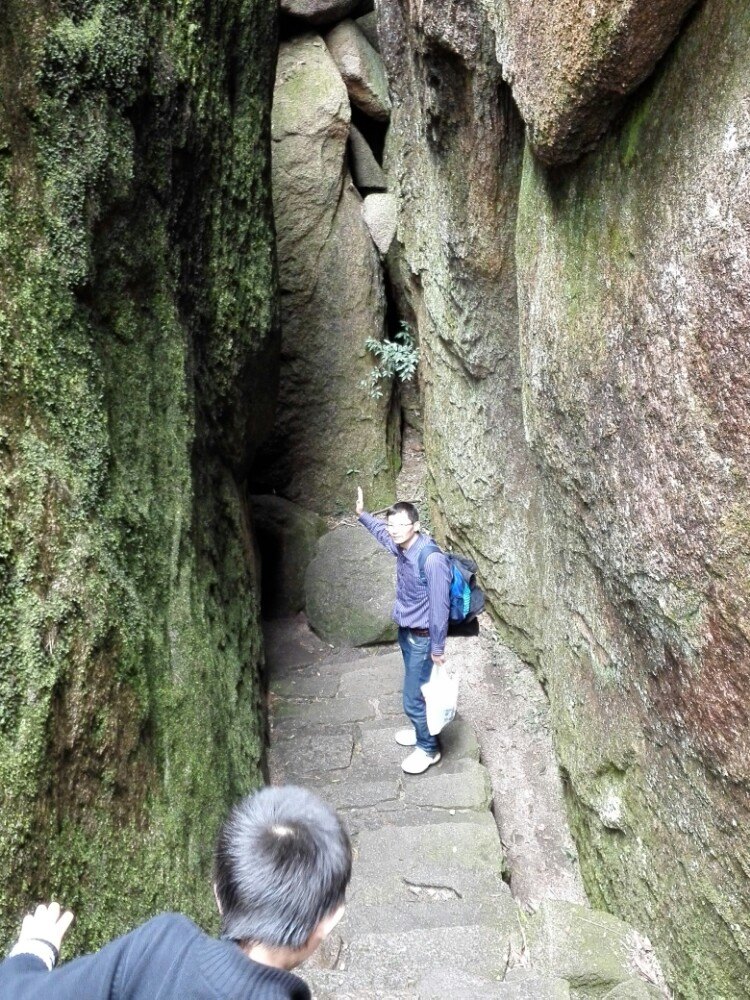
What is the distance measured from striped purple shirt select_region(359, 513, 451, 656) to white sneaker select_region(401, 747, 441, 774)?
93cm

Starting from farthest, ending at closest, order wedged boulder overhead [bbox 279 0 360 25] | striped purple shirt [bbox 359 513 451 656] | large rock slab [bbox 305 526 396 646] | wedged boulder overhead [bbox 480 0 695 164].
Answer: wedged boulder overhead [bbox 279 0 360 25] → large rock slab [bbox 305 526 396 646] → striped purple shirt [bbox 359 513 451 656] → wedged boulder overhead [bbox 480 0 695 164]

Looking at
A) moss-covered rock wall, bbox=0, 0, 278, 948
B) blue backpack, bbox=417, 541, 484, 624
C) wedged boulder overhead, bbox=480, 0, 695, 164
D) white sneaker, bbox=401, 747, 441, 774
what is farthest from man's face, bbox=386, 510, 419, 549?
wedged boulder overhead, bbox=480, 0, 695, 164

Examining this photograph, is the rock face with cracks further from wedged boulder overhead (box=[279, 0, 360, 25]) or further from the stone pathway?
wedged boulder overhead (box=[279, 0, 360, 25])

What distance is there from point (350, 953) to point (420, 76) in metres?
5.78

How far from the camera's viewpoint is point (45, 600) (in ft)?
7.81

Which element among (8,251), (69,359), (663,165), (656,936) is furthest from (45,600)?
(656,936)

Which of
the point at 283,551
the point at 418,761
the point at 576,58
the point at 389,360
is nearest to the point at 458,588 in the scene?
the point at 418,761

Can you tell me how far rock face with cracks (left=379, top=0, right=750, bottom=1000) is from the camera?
2414mm

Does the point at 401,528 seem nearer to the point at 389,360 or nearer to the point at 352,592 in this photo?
the point at 352,592

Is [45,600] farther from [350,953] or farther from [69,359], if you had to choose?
[350,953]

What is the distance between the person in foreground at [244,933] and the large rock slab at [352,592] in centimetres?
578

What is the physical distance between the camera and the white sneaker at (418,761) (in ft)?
16.2

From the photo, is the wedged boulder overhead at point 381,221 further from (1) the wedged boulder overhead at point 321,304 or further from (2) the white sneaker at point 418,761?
(2) the white sneaker at point 418,761

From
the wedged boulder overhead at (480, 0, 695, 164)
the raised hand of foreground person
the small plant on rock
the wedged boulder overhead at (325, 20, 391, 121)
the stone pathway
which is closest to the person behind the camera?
the raised hand of foreground person
